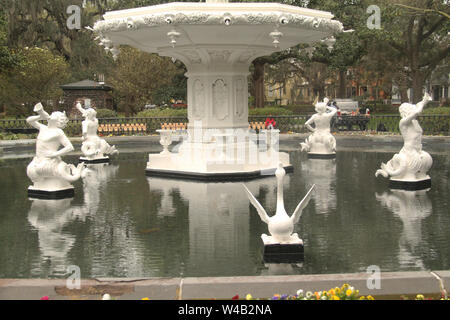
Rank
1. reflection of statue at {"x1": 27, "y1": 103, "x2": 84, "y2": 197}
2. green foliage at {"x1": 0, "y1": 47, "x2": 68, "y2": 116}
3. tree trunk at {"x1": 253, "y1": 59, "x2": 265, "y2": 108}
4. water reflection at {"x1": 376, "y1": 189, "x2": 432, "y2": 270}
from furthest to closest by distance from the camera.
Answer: tree trunk at {"x1": 253, "y1": 59, "x2": 265, "y2": 108} → green foliage at {"x1": 0, "y1": 47, "x2": 68, "y2": 116} → reflection of statue at {"x1": 27, "y1": 103, "x2": 84, "y2": 197} → water reflection at {"x1": 376, "y1": 189, "x2": 432, "y2": 270}

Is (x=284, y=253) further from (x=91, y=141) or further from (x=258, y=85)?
(x=258, y=85)

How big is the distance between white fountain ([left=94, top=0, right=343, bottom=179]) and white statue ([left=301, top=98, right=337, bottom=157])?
2559 millimetres

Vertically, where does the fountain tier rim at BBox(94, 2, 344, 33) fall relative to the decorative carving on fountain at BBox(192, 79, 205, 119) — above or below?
above

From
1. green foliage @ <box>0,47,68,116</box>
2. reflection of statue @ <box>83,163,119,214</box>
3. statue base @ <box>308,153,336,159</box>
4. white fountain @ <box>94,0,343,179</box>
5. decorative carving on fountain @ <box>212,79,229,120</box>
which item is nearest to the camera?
reflection of statue @ <box>83,163,119,214</box>

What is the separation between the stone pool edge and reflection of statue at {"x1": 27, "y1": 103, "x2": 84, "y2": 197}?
5316mm

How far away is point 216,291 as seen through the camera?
16.7 ft

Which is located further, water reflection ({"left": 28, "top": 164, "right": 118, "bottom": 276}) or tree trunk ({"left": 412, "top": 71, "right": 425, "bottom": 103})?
tree trunk ({"left": 412, "top": 71, "right": 425, "bottom": 103})

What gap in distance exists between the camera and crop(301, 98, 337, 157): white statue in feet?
54.6

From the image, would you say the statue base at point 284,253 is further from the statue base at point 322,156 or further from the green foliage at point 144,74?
the green foliage at point 144,74

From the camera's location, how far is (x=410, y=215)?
8.80 m

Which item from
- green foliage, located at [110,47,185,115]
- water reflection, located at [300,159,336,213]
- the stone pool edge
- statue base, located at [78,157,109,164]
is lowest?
the stone pool edge

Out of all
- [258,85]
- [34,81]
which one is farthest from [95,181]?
[258,85]

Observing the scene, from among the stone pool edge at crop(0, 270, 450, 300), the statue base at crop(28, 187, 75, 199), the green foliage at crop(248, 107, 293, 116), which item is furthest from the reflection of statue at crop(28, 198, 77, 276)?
the green foliage at crop(248, 107, 293, 116)

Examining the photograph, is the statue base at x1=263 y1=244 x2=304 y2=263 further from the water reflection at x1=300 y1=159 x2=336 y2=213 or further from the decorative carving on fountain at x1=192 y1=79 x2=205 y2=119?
the decorative carving on fountain at x1=192 y1=79 x2=205 y2=119
